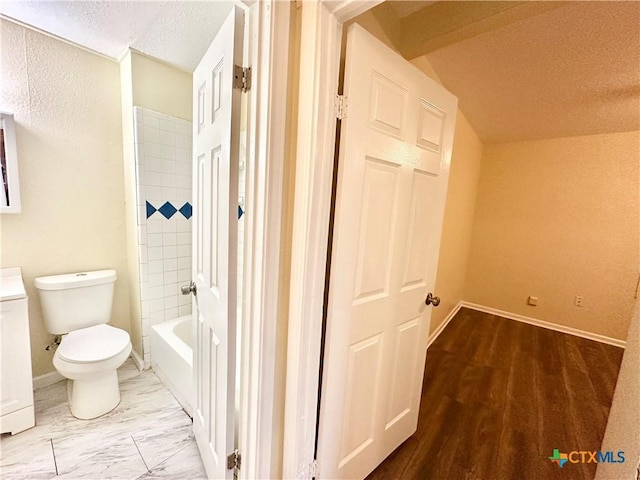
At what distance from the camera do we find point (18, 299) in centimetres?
144

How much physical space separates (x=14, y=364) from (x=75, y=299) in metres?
0.45

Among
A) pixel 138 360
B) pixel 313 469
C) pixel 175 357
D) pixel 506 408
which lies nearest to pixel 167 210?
pixel 175 357

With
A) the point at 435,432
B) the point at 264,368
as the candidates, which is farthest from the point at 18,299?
the point at 435,432

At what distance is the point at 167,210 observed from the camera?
2.12 metres

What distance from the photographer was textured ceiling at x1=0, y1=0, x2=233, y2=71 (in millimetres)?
1431

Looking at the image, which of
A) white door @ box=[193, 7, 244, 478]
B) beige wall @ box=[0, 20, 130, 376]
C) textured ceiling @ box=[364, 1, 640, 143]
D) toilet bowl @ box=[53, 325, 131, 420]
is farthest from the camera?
beige wall @ box=[0, 20, 130, 376]

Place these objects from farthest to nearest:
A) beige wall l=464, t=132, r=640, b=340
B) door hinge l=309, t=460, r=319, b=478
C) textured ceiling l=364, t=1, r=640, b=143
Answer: beige wall l=464, t=132, r=640, b=340
textured ceiling l=364, t=1, r=640, b=143
door hinge l=309, t=460, r=319, b=478

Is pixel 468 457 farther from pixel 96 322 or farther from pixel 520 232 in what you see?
pixel 520 232

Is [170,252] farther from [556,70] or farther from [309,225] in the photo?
[556,70]

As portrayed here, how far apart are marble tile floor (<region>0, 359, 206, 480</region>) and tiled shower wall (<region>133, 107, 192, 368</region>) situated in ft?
1.74

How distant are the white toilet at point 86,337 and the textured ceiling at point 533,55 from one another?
242 centimetres

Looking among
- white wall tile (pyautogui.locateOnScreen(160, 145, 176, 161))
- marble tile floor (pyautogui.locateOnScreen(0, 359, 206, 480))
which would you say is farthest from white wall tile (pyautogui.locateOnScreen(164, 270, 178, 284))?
white wall tile (pyautogui.locateOnScreen(160, 145, 176, 161))

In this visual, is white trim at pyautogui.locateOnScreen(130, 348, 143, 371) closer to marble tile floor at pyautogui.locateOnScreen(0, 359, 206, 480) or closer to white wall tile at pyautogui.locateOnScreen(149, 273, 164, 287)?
marble tile floor at pyautogui.locateOnScreen(0, 359, 206, 480)

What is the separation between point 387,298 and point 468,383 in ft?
5.08
